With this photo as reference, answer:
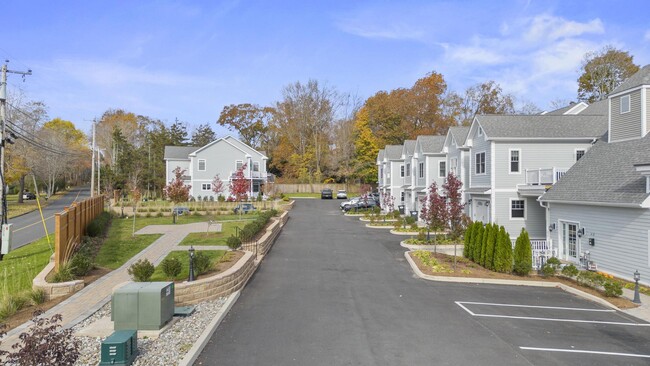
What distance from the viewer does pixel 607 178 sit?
18.6m

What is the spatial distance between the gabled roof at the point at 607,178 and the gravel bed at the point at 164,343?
14578 mm

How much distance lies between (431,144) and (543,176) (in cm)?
1354

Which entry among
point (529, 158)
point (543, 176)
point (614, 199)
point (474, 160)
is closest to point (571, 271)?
point (614, 199)

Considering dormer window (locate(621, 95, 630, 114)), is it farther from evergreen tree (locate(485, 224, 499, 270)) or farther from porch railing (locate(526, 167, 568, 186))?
evergreen tree (locate(485, 224, 499, 270))

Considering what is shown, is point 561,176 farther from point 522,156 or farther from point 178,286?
point 178,286

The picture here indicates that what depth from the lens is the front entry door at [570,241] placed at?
19.6m

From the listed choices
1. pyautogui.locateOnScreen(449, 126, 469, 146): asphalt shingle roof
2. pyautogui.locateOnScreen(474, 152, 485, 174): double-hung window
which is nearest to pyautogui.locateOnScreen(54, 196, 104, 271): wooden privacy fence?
pyautogui.locateOnScreen(474, 152, 485, 174): double-hung window

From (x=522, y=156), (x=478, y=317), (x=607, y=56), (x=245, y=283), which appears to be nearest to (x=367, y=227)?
(x=522, y=156)

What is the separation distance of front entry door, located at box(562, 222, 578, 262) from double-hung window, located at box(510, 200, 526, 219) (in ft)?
15.0

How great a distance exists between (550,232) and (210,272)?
16.2 metres

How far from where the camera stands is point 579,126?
2530cm

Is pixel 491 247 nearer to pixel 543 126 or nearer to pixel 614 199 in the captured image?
pixel 614 199

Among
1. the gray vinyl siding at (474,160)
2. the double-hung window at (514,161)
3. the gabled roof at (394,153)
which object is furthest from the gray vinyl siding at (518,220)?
the gabled roof at (394,153)

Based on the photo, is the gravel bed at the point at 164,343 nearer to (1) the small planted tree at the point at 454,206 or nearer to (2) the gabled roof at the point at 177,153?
(1) the small planted tree at the point at 454,206
